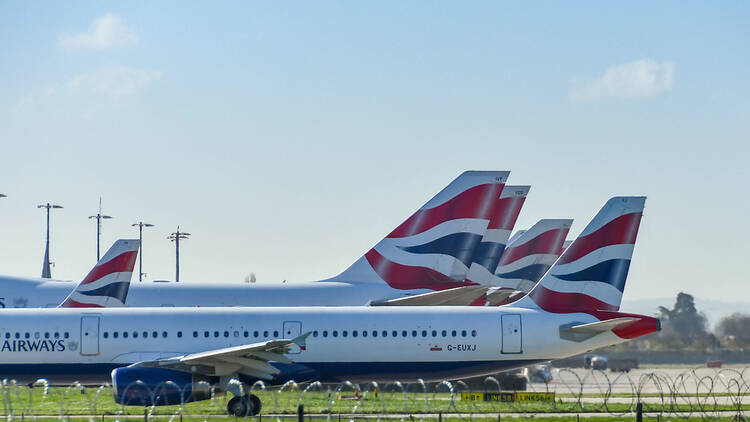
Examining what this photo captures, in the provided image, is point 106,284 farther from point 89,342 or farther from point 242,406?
point 242,406

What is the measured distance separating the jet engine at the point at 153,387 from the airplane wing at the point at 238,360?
339mm

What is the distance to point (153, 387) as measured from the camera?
103 feet

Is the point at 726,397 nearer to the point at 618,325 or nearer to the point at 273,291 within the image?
the point at 618,325

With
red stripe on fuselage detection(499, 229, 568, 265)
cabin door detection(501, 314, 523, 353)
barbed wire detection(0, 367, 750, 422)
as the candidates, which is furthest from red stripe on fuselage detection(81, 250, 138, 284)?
red stripe on fuselage detection(499, 229, 568, 265)

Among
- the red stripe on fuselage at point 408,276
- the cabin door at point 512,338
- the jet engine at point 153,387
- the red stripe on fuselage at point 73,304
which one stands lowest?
the jet engine at point 153,387

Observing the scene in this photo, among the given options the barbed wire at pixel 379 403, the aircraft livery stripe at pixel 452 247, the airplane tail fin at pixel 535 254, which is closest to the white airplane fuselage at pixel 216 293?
the aircraft livery stripe at pixel 452 247

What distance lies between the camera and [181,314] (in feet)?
112

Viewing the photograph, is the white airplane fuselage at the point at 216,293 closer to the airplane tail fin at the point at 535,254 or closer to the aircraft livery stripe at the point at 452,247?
the aircraft livery stripe at the point at 452,247

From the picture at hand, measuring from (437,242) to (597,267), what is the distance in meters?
8.47

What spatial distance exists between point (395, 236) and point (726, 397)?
13.0 meters

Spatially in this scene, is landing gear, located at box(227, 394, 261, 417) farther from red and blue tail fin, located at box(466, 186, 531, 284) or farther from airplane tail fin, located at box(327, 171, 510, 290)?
red and blue tail fin, located at box(466, 186, 531, 284)

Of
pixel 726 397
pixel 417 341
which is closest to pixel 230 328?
pixel 417 341

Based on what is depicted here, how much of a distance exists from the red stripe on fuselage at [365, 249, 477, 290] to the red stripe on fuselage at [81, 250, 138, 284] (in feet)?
30.4

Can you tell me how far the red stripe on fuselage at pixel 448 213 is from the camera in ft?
138
